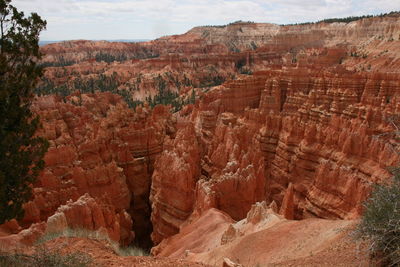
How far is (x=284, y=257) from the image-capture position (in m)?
9.05

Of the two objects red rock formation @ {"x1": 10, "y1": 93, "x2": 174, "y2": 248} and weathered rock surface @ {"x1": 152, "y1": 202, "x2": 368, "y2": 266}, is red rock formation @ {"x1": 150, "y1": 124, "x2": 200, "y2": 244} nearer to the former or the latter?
red rock formation @ {"x1": 10, "y1": 93, "x2": 174, "y2": 248}

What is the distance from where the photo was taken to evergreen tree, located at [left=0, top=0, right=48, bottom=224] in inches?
258

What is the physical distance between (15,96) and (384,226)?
733 cm

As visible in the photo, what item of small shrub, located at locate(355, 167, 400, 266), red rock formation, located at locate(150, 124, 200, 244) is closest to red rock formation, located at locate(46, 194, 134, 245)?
red rock formation, located at locate(150, 124, 200, 244)

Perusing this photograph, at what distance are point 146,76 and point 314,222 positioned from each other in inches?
2637

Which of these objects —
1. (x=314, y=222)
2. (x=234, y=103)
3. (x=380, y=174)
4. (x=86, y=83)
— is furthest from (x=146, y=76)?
(x=314, y=222)

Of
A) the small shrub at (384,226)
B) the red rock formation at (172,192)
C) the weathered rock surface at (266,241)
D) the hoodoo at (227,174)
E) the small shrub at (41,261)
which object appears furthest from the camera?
the red rock formation at (172,192)

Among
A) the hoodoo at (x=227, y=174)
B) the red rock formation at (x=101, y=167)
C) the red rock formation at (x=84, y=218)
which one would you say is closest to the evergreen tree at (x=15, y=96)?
the hoodoo at (x=227, y=174)

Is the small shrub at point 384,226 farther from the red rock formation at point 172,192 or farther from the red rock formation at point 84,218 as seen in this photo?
the red rock formation at point 172,192

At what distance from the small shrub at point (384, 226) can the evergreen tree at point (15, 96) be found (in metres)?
6.73

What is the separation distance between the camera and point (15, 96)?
6734 mm

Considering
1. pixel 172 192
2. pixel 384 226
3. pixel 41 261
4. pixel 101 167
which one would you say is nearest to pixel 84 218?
pixel 101 167

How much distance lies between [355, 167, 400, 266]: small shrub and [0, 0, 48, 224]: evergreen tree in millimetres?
6729

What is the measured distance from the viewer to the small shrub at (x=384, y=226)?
5.53 meters
